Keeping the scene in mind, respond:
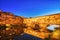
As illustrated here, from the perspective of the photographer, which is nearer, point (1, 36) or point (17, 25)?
point (1, 36)

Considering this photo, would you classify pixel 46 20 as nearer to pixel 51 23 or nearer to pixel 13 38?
pixel 51 23

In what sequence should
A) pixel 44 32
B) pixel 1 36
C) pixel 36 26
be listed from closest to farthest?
pixel 1 36
pixel 44 32
pixel 36 26

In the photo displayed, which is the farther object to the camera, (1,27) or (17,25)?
(17,25)

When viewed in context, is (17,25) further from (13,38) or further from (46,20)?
(46,20)

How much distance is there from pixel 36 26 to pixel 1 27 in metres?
0.76

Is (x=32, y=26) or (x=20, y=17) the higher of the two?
(x=20, y=17)

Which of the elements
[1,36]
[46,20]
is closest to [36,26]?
[46,20]

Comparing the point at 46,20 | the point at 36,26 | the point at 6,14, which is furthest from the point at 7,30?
the point at 46,20

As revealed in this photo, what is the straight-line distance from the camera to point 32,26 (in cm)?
286

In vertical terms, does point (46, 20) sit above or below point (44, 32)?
above

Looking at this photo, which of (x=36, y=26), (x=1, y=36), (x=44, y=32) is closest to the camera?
(x=1, y=36)

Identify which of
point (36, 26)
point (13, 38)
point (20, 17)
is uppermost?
point (20, 17)

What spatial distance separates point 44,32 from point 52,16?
0.46 metres

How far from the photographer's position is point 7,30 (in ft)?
8.20
